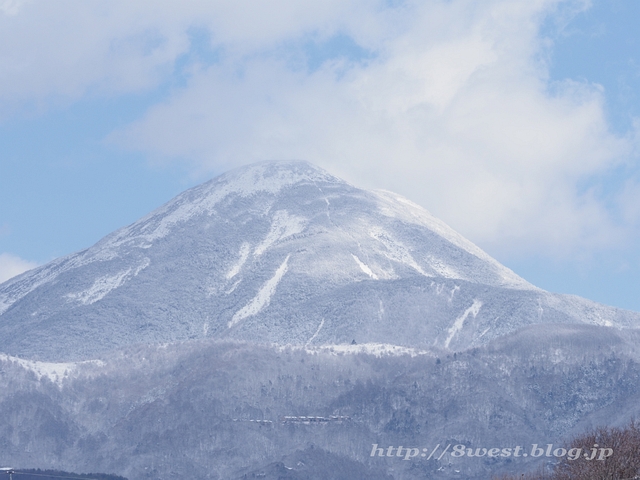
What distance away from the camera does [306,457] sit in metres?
194

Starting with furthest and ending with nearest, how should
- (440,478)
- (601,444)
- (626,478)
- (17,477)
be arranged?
(440,478)
(17,477)
(601,444)
(626,478)

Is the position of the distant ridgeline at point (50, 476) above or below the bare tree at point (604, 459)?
below

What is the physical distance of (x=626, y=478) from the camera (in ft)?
228

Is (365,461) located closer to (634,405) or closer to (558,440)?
(558,440)

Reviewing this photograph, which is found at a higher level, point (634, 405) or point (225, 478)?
point (634, 405)

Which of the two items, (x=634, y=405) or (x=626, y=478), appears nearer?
(x=626, y=478)

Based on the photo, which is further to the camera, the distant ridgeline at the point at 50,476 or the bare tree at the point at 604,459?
the distant ridgeline at the point at 50,476

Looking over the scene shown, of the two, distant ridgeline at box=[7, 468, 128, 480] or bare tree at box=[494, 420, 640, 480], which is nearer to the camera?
bare tree at box=[494, 420, 640, 480]

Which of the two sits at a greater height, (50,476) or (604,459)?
(604,459)

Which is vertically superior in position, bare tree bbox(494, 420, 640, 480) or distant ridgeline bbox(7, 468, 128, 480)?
bare tree bbox(494, 420, 640, 480)

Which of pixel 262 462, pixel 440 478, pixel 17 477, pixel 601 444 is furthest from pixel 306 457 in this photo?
pixel 601 444

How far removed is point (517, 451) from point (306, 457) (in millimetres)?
34155

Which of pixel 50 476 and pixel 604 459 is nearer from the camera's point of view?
pixel 604 459

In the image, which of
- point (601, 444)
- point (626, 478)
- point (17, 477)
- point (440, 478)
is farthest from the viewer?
point (440, 478)
